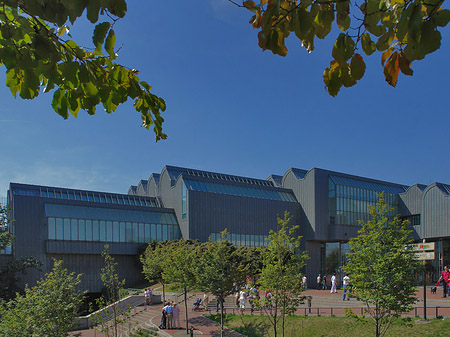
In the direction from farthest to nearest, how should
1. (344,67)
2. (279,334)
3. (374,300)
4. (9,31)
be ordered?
1. (279,334)
2. (374,300)
3. (9,31)
4. (344,67)

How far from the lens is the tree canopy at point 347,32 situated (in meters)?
2.62

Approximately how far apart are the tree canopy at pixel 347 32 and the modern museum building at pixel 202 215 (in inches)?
1678

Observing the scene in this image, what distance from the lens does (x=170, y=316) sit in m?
24.8

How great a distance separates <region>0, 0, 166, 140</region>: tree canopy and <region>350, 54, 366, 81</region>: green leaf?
1737mm

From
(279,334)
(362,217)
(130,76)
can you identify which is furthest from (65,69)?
(362,217)

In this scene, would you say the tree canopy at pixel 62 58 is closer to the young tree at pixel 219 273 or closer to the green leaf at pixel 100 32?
the green leaf at pixel 100 32

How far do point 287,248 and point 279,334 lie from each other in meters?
6.30

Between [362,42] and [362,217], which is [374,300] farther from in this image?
[362,217]

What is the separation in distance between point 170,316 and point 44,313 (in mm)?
12364

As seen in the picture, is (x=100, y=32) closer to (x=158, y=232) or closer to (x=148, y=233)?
(x=148, y=233)

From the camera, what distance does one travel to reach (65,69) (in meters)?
3.35

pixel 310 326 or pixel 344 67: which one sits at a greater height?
pixel 344 67

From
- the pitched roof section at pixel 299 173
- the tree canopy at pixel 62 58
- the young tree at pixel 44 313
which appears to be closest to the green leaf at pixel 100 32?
the tree canopy at pixel 62 58

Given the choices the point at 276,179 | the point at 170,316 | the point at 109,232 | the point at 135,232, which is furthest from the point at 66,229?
the point at 276,179
